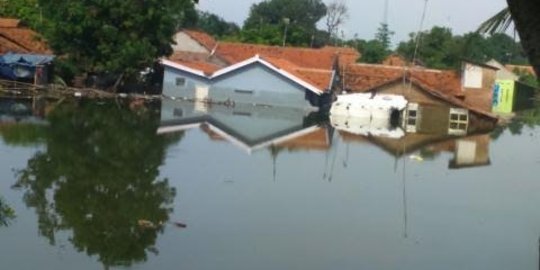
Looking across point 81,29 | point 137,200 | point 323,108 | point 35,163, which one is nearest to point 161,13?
point 81,29

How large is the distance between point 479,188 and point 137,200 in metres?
7.70

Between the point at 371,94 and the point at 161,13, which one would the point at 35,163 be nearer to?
the point at 161,13

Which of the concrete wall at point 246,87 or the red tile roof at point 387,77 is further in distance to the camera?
the red tile roof at point 387,77

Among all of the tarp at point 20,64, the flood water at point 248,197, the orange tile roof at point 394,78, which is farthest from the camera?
the orange tile roof at point 394,78

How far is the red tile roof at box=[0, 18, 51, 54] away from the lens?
113 ft

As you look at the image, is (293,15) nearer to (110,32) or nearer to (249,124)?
(110,32)

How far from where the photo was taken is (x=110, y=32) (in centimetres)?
2964

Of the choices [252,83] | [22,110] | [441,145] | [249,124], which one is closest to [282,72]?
[252,83]

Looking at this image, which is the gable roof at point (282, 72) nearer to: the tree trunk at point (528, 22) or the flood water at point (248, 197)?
the flood water at point (248, 197)

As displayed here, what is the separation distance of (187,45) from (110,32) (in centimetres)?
1058

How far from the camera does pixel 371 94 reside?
32.6 meters

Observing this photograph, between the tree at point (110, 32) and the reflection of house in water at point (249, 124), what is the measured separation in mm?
2268

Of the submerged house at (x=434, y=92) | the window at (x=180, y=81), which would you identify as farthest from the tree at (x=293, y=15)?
the window at (x=180, y=81)

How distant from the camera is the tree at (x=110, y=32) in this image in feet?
97.3
